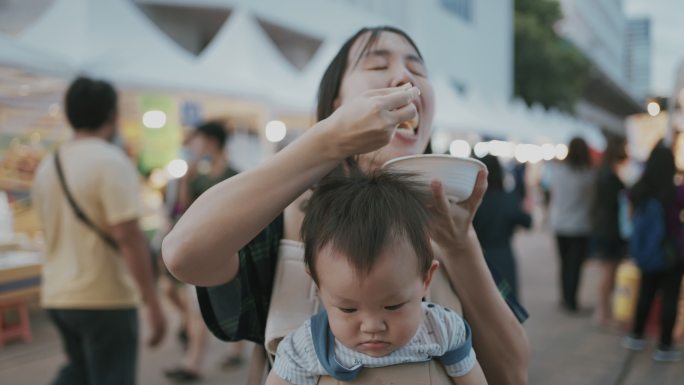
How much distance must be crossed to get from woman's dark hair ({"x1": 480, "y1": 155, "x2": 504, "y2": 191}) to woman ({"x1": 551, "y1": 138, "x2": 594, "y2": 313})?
6.85 ft

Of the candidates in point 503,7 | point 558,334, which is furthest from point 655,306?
point 503,7

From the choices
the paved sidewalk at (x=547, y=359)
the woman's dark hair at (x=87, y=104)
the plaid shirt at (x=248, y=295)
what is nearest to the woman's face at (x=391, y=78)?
the plaid shirt at (x=248, y=295)

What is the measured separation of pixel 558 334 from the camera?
5723 mm

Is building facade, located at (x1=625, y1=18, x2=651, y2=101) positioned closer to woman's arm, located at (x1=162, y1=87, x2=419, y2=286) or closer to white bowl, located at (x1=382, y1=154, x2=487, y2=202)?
white bowl, located at (x1=382, y1=154, x2=487, y2=202)

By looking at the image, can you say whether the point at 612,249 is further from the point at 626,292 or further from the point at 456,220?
the point at 456,220

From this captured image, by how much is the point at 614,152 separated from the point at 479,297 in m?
5.36

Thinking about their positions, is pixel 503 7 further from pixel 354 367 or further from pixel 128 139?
pixel 354 367

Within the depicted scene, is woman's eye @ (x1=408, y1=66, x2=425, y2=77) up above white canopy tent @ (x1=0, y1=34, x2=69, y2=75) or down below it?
below

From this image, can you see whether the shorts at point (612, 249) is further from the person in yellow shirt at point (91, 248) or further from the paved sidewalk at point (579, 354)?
the person in yellow shirt at point (91, 248)

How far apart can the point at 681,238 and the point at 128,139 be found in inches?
354

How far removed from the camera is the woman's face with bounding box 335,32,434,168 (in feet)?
4.24

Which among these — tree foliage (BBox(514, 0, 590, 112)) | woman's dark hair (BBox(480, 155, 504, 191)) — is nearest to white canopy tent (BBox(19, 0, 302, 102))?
woman's dark hair (BBox(480, 155, 504, 191))

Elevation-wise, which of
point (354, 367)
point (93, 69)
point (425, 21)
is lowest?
point (354, 367)

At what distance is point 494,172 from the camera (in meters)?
4.50
